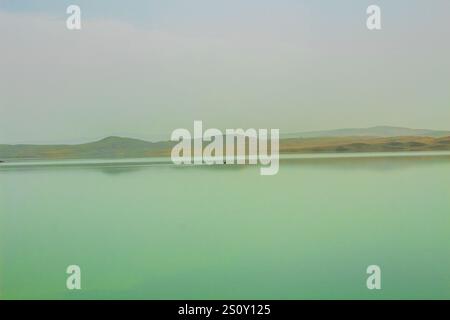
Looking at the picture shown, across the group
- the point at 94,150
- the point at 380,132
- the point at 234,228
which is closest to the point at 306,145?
the point at 380,132

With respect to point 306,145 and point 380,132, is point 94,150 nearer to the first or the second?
point 306,145

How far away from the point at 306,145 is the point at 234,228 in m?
0.47

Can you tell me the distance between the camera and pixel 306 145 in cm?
196

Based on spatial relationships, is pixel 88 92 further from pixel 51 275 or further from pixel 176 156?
pixel 51 275

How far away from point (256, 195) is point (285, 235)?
21cm

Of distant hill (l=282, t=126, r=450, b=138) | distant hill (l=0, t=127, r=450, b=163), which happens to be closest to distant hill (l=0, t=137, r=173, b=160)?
distant hill (l=0, t=127, r=450, b=163)

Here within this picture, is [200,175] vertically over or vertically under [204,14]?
under

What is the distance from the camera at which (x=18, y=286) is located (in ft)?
6.57

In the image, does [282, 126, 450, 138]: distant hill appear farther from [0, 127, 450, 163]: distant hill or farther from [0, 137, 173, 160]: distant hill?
[0, 137, 173, 160]: distant hill

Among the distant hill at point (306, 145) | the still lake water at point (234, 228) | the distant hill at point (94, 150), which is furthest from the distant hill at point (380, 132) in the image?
the distant hill at point (94, 150)

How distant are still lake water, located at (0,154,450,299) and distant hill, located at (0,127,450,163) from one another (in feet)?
0.17

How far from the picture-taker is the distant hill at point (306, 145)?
196 cm

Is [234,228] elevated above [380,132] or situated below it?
below
